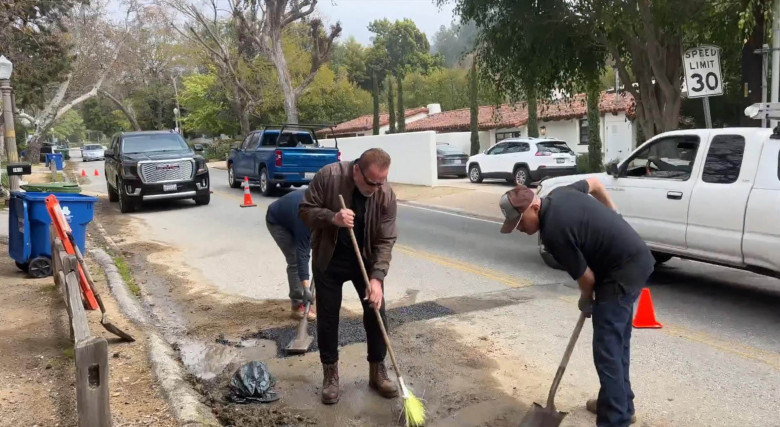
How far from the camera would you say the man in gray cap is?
354 cm

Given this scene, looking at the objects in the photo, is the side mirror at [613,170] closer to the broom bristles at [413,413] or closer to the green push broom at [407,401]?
the green push broom at [407,401]

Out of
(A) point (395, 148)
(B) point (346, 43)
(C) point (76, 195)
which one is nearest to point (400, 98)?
(A) point (395, 148)

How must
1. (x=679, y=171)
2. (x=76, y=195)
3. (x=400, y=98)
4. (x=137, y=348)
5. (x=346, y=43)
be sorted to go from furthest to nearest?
(x=346, y=43), (x=400, y=98), (x=76, y=195), (x=679, y=171), (x=137, y=348)

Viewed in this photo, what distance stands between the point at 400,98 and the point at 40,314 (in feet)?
117

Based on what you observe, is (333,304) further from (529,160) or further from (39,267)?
(529,160)

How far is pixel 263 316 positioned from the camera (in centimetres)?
662

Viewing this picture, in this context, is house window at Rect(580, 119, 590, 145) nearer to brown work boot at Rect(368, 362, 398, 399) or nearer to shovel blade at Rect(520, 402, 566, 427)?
brown work boot at Rect(368, 362, 398, 399)

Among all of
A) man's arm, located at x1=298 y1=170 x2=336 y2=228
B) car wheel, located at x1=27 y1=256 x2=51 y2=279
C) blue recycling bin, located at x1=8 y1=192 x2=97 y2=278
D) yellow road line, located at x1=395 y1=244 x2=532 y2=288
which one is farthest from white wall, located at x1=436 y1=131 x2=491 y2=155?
man's arm, located at x1=298 y1=170 x2=336 y2=228

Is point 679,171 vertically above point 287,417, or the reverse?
point 679,171

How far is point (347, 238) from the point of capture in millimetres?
4344

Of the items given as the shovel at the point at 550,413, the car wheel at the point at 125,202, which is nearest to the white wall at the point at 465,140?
the car wheel at the point at 125,202

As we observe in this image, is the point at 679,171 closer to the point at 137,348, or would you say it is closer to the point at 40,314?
the point at 137,348

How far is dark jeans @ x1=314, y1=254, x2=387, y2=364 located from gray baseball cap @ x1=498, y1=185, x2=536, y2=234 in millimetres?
1206

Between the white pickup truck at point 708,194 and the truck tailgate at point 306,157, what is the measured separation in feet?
35.0
